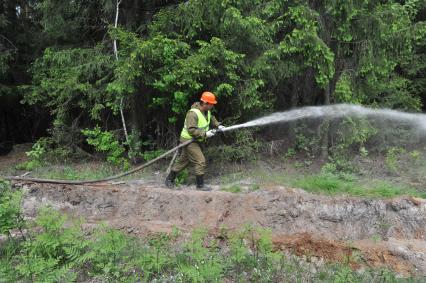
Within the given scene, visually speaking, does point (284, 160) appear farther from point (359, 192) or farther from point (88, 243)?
point (88, 243)

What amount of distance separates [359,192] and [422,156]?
253 centimetres

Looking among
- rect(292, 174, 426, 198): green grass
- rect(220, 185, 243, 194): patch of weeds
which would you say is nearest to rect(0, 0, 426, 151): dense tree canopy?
rect(220, 185, 243, 194): patch of weeds

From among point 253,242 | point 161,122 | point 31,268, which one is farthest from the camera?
point 161,122

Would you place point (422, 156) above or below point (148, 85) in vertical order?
below

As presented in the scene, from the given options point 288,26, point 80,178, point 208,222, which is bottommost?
point 208,222

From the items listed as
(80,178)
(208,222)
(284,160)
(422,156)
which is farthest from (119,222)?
(422,156)

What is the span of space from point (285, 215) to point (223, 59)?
11.1 ft

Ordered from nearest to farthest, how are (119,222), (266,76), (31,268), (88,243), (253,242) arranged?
(31,268)
(88,243)
(253,242)
(119,222)
(266,76)

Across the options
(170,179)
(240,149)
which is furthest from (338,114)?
(170,179)

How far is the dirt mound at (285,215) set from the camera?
7090 mm

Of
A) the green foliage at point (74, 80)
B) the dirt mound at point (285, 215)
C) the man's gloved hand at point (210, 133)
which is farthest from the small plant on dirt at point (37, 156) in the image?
the man's gloved hand at point (210, 133)

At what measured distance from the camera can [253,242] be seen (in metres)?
6.43

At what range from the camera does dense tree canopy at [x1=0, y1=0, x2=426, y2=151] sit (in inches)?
355

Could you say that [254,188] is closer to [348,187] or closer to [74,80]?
[348,187]
